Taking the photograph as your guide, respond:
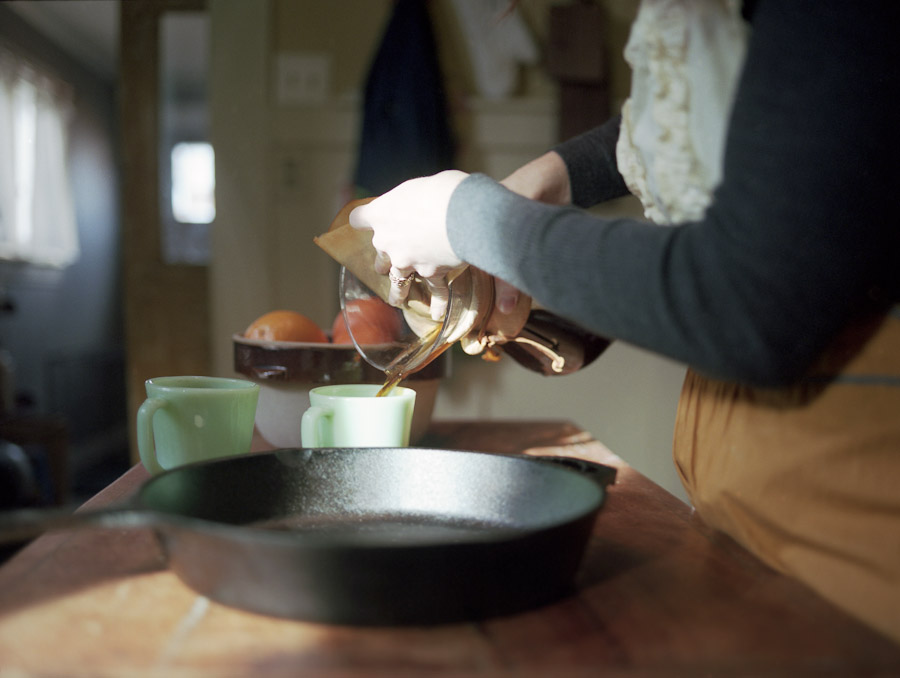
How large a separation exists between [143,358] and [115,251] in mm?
2641

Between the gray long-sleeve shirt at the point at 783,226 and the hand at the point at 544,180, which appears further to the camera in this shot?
the hand at the point at 544,180

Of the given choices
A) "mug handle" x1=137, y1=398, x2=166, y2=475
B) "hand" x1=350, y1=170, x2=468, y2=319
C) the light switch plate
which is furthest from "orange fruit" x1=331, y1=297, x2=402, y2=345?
the light switch plate

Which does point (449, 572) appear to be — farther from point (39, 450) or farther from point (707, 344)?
point (39, 450)

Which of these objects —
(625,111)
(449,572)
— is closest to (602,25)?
(625,111)

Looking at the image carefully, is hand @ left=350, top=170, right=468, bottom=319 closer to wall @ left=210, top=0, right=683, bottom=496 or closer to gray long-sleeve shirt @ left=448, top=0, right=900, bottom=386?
gray long-sleeve shirt @ left=448, top=0, right=900, bottom=386

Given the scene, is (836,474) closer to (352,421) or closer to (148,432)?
(352,421)

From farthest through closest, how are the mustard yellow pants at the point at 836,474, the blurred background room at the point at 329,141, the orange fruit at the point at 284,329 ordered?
the blurred background room at the point at 329,141 < the orange fruit at the point at 284,329 < the mustard yellow pants at the point at 836,474

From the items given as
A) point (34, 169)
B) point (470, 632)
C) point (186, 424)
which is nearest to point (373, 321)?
point (186, 424)

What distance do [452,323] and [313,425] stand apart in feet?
0.53

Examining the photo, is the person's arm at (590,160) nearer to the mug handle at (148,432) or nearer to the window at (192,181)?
the mug handle at (148,432)

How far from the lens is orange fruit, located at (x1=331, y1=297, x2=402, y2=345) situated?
79 cm

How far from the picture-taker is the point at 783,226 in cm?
40

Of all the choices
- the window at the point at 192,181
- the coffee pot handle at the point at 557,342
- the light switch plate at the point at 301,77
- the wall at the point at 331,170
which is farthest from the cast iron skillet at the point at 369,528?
the window at the point at 192,181

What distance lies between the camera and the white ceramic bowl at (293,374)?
88 centimetres
